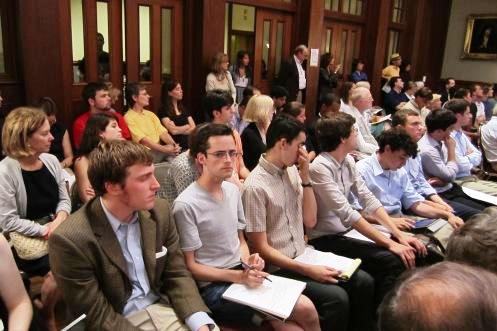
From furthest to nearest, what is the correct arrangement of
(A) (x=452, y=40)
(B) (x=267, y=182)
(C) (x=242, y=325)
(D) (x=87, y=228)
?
(A) (x=452, y=40)
(B) (x=267, y=182)
(C) (x=242, y=325)
(D) (x=87, y=228)

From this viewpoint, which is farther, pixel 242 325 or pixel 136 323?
pixel 242 325

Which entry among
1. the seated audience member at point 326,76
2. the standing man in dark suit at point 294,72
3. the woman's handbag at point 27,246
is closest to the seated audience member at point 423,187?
the woman's handbag at point 27,246

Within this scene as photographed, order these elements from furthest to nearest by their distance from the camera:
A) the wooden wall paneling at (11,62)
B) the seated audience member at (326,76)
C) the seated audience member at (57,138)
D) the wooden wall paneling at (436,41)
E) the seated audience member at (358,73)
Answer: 1. the wooden wall paneling at (436,41)
2. the seated audience member at (358,73)
3. the seated audience member at (326,76)
4. the wooden wall paneling at (11,62)
5. the seated audience member at (57,138)

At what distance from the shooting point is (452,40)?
34.9 ft

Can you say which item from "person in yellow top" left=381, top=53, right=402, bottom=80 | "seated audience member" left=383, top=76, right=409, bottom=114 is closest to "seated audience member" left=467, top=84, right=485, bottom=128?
"seated audience member" left=383, top=76, right=409, bottom=114

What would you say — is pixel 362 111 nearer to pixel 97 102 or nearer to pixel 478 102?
pixel 97 102

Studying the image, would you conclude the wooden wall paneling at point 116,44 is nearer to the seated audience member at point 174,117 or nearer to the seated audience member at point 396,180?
the seated audience member at point 174,117

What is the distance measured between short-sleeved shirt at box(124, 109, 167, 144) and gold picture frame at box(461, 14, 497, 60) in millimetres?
8687

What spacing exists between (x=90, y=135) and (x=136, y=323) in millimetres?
1366

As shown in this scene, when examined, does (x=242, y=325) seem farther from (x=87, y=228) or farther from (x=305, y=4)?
(x=305, y=4)

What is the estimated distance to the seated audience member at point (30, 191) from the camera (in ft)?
7.45

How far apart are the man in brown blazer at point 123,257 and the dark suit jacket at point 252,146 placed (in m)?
1.84

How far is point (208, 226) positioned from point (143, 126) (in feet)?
8.09

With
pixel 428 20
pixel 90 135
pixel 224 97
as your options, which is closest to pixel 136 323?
pixel 90 135
